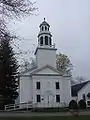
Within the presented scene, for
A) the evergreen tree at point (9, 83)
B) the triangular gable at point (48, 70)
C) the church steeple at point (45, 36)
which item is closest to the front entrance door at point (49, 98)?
the triangular gable at point (48, 70)

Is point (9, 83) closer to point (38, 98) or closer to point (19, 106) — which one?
point (19, 106)

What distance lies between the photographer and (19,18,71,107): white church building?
44.5m

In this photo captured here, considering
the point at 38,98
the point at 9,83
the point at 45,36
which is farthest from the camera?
the point at 45,36

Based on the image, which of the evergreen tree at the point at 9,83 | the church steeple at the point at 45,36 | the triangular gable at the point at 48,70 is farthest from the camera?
the church steeple at the point at 45,36

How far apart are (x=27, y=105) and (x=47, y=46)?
1389cm

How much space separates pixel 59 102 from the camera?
147 ft

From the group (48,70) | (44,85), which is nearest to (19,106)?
(44,85)

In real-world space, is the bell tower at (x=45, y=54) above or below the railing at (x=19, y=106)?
above

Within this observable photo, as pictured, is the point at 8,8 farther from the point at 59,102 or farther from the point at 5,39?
the point at 59,102

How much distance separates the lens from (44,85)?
45.5m

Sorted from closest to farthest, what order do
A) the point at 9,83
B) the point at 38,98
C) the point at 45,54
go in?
1. the point at 9,83
2. the point at 38,98
3. the point at 45,54

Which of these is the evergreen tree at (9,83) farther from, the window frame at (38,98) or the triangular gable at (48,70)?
the triangular gable at (48,70)

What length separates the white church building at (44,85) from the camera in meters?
44.5

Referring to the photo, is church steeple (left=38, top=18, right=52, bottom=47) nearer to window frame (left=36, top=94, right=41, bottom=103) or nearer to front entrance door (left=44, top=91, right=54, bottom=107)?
front entrance door (left=44, top=91, right=54, bottom=107)
